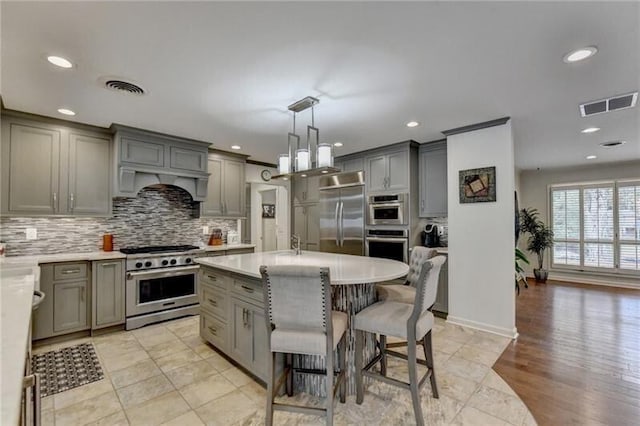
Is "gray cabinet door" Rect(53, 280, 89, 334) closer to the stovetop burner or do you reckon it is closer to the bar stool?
the stovetop burner

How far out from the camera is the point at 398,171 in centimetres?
442

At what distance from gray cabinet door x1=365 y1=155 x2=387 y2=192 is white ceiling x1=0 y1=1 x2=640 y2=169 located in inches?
44.0

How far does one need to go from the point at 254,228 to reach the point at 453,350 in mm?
4276

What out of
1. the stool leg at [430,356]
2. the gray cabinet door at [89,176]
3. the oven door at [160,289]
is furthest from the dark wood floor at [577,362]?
the gray cabinet door at [89,176]

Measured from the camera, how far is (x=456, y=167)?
147 inches

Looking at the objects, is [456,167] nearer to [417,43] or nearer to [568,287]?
[417,43]

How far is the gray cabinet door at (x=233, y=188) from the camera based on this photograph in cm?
486

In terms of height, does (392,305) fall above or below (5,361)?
below

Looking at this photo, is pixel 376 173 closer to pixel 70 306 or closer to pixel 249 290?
pixel 249 290

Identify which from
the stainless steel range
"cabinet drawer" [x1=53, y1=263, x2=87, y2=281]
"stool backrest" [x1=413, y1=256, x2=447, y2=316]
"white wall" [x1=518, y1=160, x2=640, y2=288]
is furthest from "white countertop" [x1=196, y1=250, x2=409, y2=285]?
"white wall" [x1=518, y1=160, x2=640, y2=288]

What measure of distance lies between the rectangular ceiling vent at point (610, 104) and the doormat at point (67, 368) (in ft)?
16.8

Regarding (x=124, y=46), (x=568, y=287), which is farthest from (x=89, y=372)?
(x=568, y=287)

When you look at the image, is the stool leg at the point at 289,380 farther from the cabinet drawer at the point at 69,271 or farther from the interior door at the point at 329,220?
the interior door at the point at 329,220

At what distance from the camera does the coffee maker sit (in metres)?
4.28
